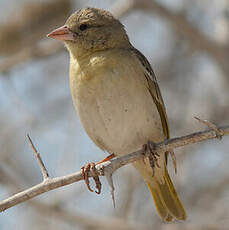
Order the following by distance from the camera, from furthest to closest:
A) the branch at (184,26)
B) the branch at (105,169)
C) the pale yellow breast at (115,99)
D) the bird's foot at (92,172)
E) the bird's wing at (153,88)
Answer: the branch at (184,26) < the bird's wing at (153,88) < the pale yellow breast at (115,99) < the bird's foot at (92,172) < the branch at (105,169)

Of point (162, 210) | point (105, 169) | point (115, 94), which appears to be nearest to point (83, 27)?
point (115, 94)

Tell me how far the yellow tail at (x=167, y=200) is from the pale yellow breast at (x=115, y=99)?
1.88 ft

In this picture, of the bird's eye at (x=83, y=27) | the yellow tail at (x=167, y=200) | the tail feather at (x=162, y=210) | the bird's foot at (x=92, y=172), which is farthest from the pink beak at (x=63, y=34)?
the tail feather at (x=162, y=210)

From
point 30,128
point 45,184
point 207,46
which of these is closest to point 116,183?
point 30,128

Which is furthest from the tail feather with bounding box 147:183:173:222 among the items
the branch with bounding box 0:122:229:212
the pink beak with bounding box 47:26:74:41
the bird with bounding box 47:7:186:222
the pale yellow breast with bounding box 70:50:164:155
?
the pink beak with bounding box 47:26:74:41

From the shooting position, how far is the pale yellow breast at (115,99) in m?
4.82

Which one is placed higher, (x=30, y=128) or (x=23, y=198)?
(x=30, y=128)

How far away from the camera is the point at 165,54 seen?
30.2 ft

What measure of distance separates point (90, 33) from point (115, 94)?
850mm

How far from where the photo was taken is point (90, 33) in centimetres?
528

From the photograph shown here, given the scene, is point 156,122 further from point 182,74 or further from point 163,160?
point 182,74

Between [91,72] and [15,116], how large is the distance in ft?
11.0

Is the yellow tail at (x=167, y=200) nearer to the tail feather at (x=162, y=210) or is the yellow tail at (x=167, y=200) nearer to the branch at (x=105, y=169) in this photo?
the tail feather at (x=162, y=210)

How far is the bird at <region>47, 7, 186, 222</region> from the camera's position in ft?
15.9
